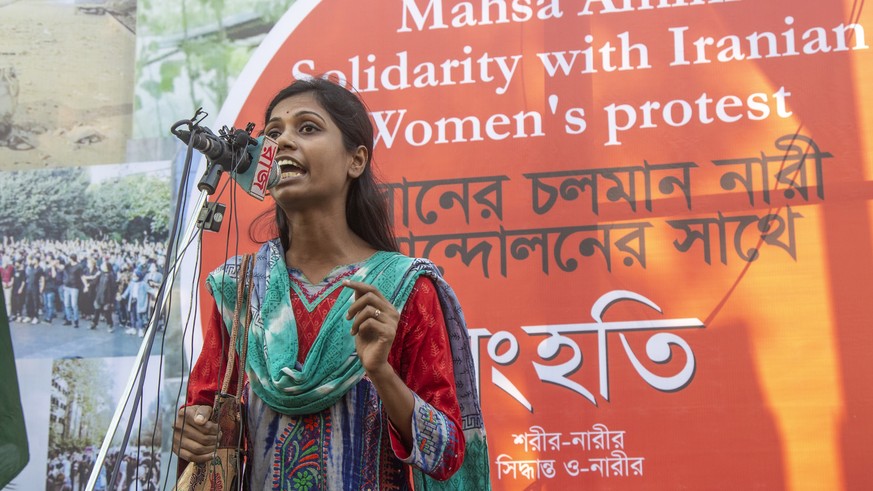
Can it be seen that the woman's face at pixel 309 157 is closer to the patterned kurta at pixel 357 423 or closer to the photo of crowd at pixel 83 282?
the patterned kurta at pixel 357 423

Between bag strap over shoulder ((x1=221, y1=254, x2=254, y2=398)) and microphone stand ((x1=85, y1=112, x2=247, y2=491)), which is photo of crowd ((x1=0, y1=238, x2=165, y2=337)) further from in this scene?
microphone stand ((x1=85, y1=112, x2=247, y2=491))

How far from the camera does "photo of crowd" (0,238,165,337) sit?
3469 millimetres

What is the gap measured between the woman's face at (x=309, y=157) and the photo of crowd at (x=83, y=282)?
150 cm

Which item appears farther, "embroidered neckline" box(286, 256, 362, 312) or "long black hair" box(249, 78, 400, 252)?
"long black hair" box(249, 78, 400, 252)

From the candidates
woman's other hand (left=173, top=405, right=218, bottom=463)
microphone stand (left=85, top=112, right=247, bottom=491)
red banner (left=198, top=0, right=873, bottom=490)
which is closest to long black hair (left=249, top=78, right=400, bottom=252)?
microphone stand (left=85, top=112, right=247, bottom=491)

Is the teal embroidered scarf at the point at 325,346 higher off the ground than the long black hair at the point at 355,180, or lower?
lower

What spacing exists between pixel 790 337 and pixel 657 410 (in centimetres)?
40

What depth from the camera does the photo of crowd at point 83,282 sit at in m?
3.47

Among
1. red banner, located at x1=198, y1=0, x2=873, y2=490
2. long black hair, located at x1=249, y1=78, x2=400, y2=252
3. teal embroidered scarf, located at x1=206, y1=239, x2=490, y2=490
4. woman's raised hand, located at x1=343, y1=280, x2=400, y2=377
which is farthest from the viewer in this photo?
red banner, located at x1=198, y1=0, x2=873, y2=490

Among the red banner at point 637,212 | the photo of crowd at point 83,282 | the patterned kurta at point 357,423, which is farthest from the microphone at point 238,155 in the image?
the photo of crowd at point 83,282

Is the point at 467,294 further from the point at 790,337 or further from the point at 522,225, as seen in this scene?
the point at 790,337

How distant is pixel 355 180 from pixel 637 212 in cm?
133

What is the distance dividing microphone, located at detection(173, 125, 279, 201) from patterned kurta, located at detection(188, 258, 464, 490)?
10.2 inches

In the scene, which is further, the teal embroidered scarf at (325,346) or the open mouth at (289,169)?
the open mouth at (289,169)
